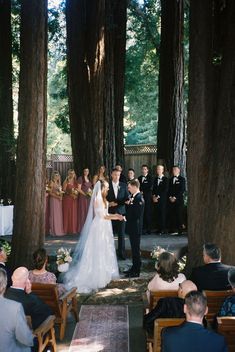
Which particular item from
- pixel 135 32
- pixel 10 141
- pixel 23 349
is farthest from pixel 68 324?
pixel 135 32

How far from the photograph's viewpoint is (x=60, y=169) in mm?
24328

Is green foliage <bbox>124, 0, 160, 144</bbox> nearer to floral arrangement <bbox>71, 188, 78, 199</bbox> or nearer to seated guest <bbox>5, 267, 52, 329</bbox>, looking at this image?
floral arrangement <bbox>71, 188, 78, 199</bbox>

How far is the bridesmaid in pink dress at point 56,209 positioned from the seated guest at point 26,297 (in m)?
9.46

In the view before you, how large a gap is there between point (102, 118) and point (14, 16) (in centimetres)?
1022

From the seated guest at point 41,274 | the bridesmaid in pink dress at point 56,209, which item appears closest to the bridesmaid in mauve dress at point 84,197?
the bridesmaid in pink dress at point 56,209

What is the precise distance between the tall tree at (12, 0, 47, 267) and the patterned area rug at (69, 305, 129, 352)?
6.95 ft

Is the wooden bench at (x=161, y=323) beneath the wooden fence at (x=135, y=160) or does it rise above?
beneath

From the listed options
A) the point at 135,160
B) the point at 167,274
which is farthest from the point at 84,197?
the point at 167,274

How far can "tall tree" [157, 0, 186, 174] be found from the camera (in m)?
16.3

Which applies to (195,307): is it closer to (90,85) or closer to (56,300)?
(56,300)

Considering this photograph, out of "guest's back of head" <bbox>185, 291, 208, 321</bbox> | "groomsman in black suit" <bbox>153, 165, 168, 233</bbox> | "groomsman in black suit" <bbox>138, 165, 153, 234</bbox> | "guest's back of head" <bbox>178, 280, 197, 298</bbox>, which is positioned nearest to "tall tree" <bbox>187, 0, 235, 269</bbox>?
"guest's back of head" <bbox>178, 280, 197, 298</bbox>

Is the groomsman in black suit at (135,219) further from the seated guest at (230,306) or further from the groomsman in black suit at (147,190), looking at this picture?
the seated guest at (230,306)

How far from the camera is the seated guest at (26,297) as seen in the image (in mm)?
5465

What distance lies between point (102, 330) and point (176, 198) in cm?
758
